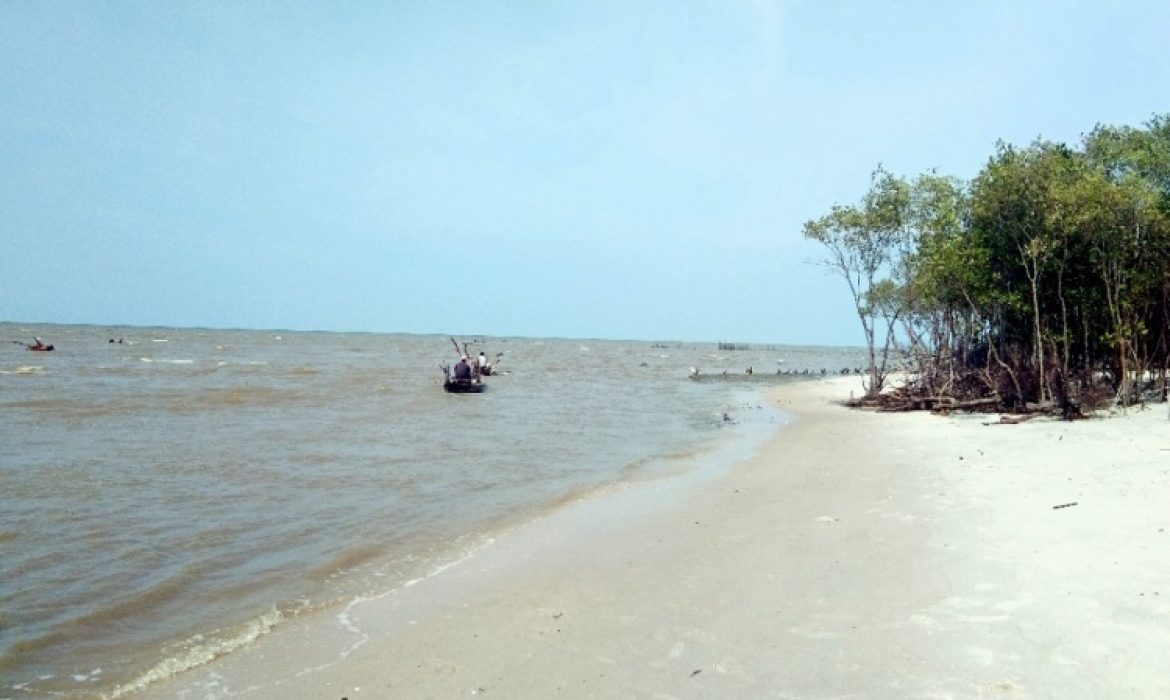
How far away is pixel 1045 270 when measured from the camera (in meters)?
19.3

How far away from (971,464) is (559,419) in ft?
44.0

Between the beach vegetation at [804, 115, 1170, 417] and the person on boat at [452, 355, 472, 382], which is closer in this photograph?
the beach vegetation at [804, 115, 1170, 417]

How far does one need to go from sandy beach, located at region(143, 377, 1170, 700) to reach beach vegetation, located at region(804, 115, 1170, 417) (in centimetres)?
861

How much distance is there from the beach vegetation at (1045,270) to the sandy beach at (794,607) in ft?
28.2

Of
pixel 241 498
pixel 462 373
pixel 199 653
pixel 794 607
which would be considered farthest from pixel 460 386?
pixel 794 607

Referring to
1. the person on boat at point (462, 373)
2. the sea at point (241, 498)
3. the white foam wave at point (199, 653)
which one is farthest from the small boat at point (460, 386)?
the white foam wave at point (199, 653)

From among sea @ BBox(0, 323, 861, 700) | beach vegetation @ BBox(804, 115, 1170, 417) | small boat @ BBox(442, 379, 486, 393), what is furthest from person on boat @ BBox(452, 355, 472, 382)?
beach vegetation @ BBox(804, 115, 1170, 417)

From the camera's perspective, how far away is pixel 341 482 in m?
12.8

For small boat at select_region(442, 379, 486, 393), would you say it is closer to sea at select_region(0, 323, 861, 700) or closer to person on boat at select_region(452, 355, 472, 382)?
person on boat at select_region(452, 355, 472, 382)

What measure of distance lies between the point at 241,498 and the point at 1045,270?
19.1m

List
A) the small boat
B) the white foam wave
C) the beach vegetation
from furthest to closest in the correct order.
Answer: the small boat < the beach vegetation < the white foam wave

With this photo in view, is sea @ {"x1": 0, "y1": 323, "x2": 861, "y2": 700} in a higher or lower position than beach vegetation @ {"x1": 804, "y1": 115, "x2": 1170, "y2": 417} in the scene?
lower

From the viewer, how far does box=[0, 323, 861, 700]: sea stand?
20.6 feet

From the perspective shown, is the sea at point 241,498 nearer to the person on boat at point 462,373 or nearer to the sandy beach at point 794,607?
the sandy beach at point 794,607
